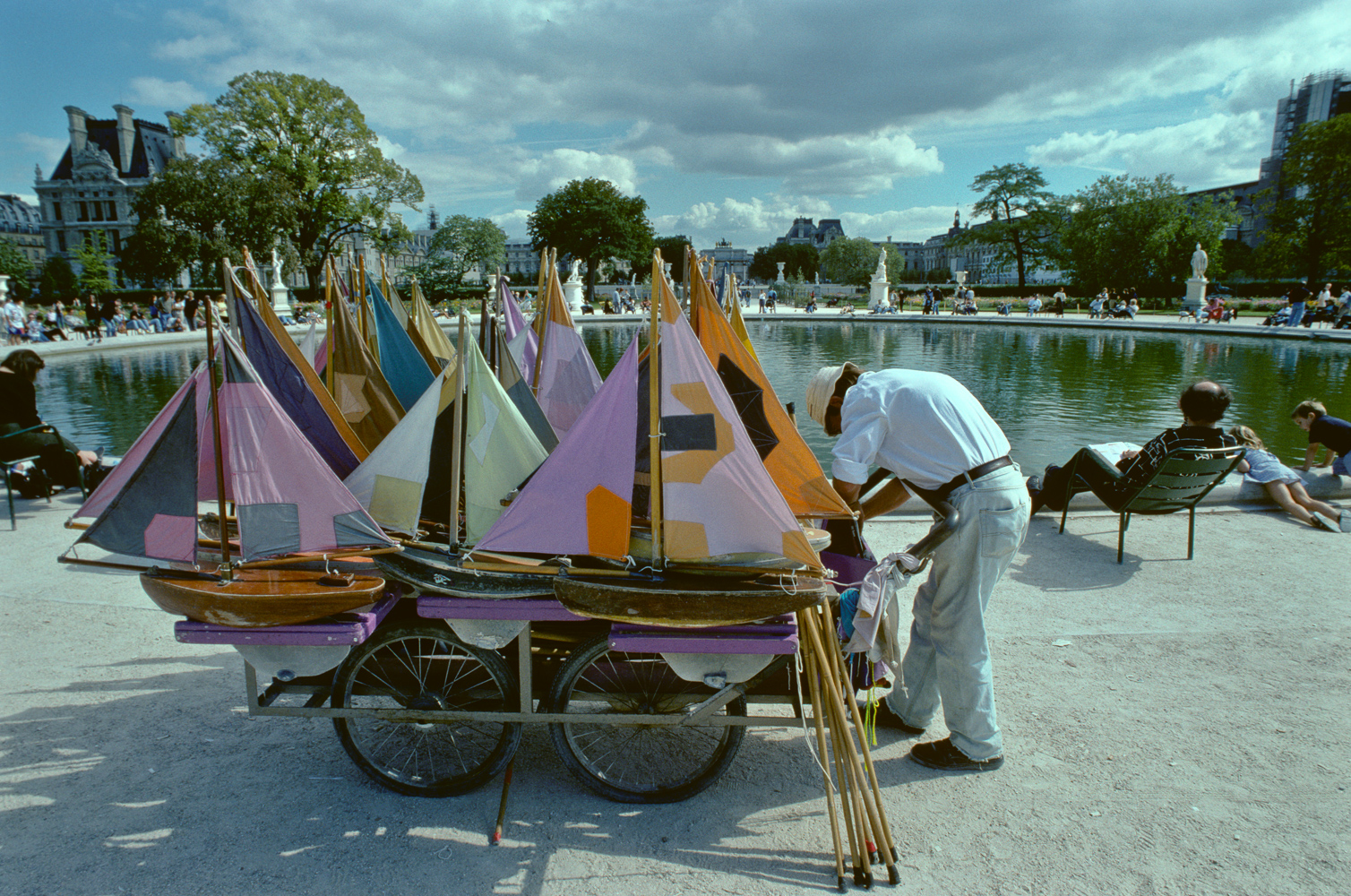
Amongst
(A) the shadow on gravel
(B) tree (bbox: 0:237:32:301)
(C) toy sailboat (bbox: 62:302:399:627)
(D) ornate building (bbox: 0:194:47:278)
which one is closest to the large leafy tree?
(B) tree (bbox: 0:237:32:301)

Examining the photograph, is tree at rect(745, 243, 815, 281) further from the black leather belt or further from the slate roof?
the black leather belt

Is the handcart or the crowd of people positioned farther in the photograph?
the crowd of people

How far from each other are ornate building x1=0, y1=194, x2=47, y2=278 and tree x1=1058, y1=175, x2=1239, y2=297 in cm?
12637

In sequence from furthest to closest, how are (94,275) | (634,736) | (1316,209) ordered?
(94,275) < (1316,209) < (634,736)

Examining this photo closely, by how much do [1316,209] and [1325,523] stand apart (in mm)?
52920

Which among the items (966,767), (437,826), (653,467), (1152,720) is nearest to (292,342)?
(653,467)

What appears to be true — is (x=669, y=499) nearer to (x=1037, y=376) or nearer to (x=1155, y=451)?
(x=1155, y=451)

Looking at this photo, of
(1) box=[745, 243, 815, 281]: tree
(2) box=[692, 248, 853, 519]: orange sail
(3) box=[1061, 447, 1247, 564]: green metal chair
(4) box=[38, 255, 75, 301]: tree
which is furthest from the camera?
(1) box=[745, 243, 815, 281]: tree

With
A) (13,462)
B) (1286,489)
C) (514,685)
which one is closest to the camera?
(514,685)

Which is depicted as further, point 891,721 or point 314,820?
point 891,721

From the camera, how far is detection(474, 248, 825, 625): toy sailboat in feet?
9.25

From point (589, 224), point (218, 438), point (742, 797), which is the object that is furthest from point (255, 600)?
point (589, 224)

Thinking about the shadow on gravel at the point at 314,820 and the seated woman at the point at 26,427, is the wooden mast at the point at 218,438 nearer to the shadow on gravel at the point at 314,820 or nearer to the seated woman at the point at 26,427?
the shadow on gravel at the point at 314,820

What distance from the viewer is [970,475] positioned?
3.14 metres
